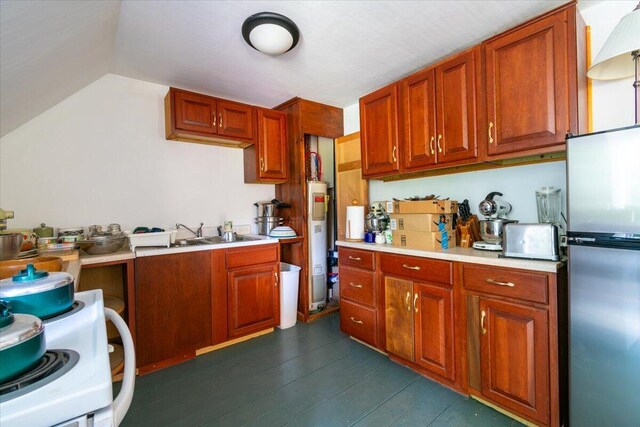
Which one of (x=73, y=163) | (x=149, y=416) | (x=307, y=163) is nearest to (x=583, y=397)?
(x=149, y=416)

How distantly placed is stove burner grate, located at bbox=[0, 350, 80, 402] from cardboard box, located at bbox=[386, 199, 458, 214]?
1.94m

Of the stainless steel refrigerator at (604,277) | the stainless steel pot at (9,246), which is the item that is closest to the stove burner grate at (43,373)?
Result: the stainless steel pot at (9,246)

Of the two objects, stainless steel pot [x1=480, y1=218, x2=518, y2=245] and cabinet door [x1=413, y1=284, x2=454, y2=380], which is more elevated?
stainless steel pot [x1=480, y1=218, x2=518, y2=245]

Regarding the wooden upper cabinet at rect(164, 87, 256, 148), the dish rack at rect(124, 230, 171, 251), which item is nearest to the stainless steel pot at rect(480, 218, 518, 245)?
the wooden upper cabinet at rect(164, 87, 256, 148)

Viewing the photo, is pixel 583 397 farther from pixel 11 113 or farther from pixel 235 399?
pixel 11 113

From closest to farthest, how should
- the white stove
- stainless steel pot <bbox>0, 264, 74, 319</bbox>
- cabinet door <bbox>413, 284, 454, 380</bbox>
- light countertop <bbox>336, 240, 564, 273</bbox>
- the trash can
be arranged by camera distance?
the white stove < stainless steel pot <bbox>0, 264, 74, 319</bbox> < light countertop <bbox>336, 240, 564, 273</bbox> < cabinet door <bbox>413, 284, 454, 380</bbox> < the trash can

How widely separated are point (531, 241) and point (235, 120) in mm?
2569

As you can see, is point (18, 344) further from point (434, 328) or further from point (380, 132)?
point (380, 132)

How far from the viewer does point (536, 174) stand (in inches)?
75.8

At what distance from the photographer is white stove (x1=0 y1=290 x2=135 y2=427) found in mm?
375

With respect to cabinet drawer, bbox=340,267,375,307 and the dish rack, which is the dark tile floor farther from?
the dish rack

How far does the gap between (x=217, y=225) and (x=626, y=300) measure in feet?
9.81

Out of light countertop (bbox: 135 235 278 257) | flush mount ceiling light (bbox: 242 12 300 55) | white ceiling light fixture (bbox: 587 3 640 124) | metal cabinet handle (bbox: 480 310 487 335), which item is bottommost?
metal cabinet handle (bbox: 480 310 487 335)

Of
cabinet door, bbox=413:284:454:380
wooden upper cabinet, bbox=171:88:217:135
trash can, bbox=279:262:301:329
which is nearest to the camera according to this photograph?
cabinet door, bbox=413:284:454:380
